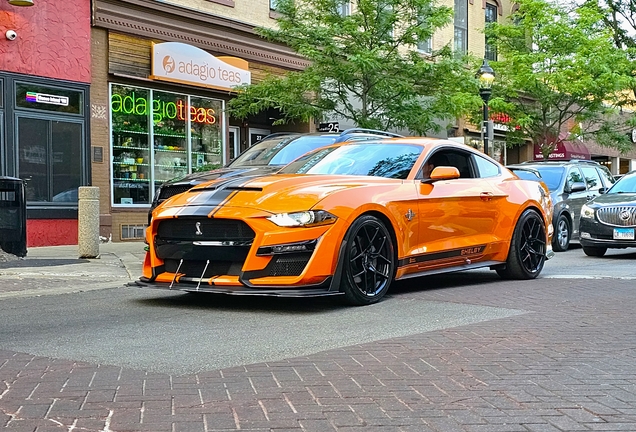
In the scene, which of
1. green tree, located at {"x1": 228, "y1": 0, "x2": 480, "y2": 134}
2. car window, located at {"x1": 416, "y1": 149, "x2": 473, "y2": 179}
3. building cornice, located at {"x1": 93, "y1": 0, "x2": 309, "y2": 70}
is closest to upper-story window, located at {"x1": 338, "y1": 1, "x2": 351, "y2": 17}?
green tree, located at {"x1": 228, "y1": 0, "x2": 480, "y2": 134}

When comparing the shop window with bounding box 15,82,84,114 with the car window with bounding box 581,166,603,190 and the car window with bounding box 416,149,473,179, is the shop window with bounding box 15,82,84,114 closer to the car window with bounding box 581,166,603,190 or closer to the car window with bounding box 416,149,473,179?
the car window with bounding box 416,149,473,179

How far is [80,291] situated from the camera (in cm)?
925

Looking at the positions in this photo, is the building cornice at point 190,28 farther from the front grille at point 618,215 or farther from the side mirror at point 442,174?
the side mirror at point 442,174

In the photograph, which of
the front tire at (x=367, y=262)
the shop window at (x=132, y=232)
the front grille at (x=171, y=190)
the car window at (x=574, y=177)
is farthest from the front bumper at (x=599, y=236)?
the shop window at (x=132, y=232)

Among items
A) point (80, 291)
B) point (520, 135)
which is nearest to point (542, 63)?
point (520, 135)

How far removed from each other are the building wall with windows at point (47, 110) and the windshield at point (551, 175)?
918 cm

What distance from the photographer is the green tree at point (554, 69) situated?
2417 centimetres

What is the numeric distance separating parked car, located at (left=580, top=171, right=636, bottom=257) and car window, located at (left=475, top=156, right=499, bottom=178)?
5.07 meters

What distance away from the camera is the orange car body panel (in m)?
7.01

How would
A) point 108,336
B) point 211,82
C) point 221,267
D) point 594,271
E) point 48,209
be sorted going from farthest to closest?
1. point 211,82
2. point 48,209
3. point 594,271
4. point 221,267
5. point 108,336

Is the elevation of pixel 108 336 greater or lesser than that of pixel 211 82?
lesser

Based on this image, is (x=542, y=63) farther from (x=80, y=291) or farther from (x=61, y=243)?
(x=80, y=291)

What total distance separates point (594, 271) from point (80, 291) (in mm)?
6681

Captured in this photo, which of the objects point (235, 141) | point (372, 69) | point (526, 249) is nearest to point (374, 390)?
point (526, 249)
